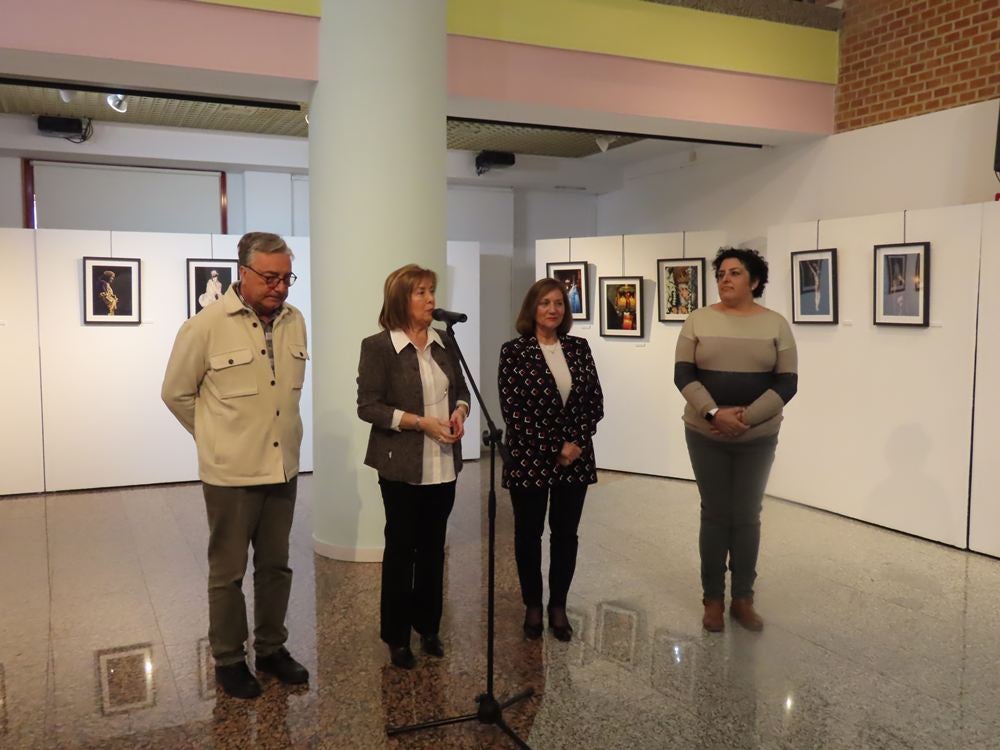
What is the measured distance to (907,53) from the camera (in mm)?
6395

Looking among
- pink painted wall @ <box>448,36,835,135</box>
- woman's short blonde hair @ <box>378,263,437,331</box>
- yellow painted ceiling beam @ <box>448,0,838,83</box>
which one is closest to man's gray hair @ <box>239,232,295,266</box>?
woman's short blonde hair @ <box>378,263,437,331</box>

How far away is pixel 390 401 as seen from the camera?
3.48 metres

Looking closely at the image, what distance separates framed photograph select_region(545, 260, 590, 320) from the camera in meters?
8.01

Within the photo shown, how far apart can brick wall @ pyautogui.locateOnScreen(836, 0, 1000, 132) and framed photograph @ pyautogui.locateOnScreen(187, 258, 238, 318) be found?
5.48m

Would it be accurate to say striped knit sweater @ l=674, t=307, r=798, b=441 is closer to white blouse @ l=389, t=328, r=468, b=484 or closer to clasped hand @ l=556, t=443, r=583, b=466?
clasped hand @ l=556, t=443, r=583, b=466

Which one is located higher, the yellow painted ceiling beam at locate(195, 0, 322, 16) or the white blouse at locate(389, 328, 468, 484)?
the yellow painted ceiling beam at locate(195, 0, 322, 16)

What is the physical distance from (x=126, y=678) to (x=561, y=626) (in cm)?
192

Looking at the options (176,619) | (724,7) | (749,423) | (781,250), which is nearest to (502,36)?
(724,7)

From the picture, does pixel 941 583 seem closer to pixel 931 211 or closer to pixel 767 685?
pixel 767 685

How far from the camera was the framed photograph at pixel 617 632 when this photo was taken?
3756mm

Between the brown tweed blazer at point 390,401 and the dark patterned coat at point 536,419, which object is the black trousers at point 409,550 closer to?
the brown tweed blazer at point 390,401

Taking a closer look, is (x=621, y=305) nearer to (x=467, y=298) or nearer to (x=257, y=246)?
(x=467, y=298)

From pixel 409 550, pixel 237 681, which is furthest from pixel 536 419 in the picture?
pixel 237 681

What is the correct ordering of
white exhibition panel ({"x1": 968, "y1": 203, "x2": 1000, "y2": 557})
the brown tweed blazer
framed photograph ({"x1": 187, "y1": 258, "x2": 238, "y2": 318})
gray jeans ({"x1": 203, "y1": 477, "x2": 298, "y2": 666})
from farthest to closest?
1. framed photograph ({"x1": 187, "y1": 258, "x2": 238, "y2": 318})
2. white exhibition panel ({"x1": 968, "y1": 203, "x2": 1000, "y2": 557})
3. the brown tweed blazer
4. gray jeans ({"x1": 203, "y1": 477, "x2": 298, "y2": 666})
